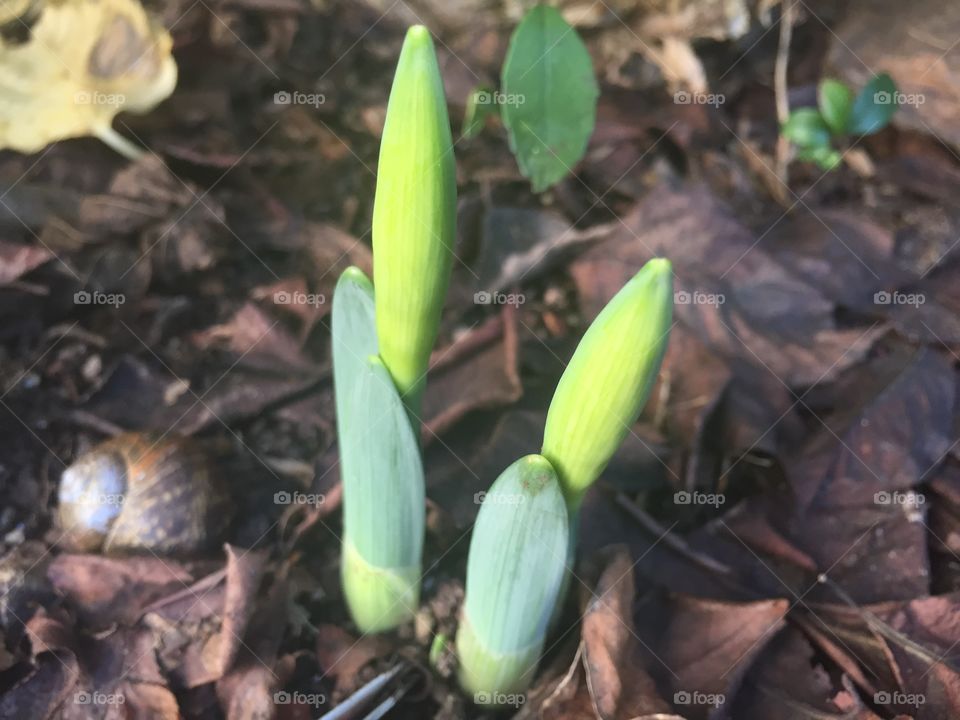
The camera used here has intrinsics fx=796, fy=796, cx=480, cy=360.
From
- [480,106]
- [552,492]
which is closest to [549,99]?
[480,106]

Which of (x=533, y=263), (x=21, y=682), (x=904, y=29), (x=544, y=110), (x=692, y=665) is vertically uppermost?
(x=904, y=29)

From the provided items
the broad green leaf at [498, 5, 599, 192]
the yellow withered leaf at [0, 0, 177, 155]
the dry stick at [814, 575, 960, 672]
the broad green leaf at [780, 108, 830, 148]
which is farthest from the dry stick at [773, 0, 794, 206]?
the yellow withered leaf at [0, 0, 177, 155]

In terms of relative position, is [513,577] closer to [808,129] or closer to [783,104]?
[808,129]

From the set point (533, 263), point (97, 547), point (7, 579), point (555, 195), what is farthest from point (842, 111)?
point (7, 579)

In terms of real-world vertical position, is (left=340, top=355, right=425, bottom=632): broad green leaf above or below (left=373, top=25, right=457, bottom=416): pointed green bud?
below

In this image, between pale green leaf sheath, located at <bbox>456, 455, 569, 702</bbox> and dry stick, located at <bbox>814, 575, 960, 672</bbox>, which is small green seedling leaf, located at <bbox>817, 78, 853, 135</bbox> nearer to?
dry stick, located at <bbox>814, 575, 960, 672</bbox>

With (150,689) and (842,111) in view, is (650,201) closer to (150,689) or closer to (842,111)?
(842,111)

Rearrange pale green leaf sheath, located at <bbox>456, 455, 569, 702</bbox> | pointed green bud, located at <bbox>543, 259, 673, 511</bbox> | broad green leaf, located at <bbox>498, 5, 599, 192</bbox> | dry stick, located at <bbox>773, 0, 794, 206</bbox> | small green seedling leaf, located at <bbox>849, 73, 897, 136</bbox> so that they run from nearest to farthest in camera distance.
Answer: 1. pointed green bud, located at <bbox>543, 259, 673, 511</bbox>
2. pale green leaf sheath, located at <bbox>456, 455, 569, 702</bbox>
3. broad green leaf, located at <bbox>498, 5, 599, 192</bbox>
4. small green seedling leaf, located at <bbox>849, 73, 897, 136</bbox>
5. dry stick, located at <bbox>773, 0, 794, 206</bbox>

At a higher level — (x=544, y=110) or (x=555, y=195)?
(x=544, y=110)
